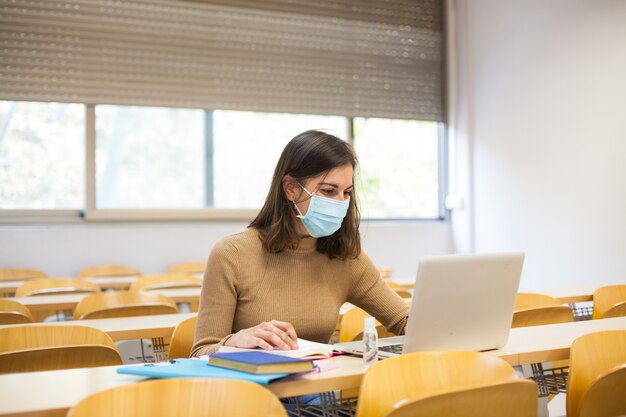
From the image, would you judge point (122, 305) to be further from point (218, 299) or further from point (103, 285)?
point (103, 285)

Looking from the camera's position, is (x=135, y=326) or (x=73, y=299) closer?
(x=135, y=326)

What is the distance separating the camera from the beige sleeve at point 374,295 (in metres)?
2.36

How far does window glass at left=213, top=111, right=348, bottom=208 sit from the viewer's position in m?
6.63

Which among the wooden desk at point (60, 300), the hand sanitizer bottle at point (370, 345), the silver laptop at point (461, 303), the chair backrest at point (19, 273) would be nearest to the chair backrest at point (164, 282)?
the wooden desk at point (60, 300)

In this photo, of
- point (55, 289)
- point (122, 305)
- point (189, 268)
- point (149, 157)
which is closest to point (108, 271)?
point (189, 268)

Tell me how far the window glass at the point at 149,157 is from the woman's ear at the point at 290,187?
4.33 meters

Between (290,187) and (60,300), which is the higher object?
(290,187)

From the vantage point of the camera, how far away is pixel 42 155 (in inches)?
240

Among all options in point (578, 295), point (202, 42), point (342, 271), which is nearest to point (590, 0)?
point (578, 295)

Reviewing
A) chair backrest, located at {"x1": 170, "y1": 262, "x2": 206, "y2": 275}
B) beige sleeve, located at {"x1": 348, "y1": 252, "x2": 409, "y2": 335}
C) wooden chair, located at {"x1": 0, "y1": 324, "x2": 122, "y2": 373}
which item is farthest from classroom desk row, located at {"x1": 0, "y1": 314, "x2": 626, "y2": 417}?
chair backrest, located at {"x1": 170, "y1": 262, "x2": 206, "y2": 275}

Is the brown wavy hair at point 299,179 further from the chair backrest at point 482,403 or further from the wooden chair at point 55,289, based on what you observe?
the wooden chair at point 55,289

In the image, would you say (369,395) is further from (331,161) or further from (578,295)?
(578,295)

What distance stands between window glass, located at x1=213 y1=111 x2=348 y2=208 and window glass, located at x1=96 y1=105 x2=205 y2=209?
17 centimetres

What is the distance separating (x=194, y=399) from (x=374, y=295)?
1040 mm
